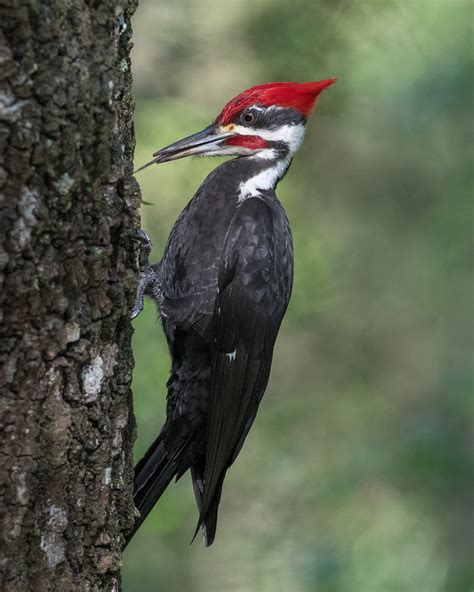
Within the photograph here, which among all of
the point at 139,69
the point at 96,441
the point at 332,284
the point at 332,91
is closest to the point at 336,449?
the point at 332,284

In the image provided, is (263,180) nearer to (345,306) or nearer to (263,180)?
(263,180)

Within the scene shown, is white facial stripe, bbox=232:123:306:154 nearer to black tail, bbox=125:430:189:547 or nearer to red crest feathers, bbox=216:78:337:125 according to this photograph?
red crest feathers, bbox=216:78:337:125

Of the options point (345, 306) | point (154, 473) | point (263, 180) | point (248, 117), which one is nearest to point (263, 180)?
point (263, 180)

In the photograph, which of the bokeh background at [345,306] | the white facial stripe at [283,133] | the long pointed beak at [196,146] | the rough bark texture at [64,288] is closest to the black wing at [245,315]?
the long pointed beak at [196,146]

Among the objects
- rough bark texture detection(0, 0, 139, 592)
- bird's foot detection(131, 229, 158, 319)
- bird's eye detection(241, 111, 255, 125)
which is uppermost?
bird's eye detection(241, 111, 255, 125)

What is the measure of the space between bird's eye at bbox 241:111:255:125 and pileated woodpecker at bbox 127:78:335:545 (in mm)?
165

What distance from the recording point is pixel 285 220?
10.3ft

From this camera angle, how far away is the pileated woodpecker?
2.77 m

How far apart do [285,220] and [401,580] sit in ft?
7.83

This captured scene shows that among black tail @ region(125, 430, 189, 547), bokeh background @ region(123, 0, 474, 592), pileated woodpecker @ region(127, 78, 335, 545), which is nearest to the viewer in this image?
black tail @ region(125, 430, 189, 547)

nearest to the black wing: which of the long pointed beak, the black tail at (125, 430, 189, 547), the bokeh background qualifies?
the black tail at (125, 430, 189, 547)

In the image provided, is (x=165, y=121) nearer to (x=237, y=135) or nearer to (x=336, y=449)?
(x=237, y=135)

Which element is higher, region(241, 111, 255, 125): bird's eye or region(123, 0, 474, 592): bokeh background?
region(123, 0, 474, 592): bokeh background

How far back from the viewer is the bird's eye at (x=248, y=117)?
3297mm
